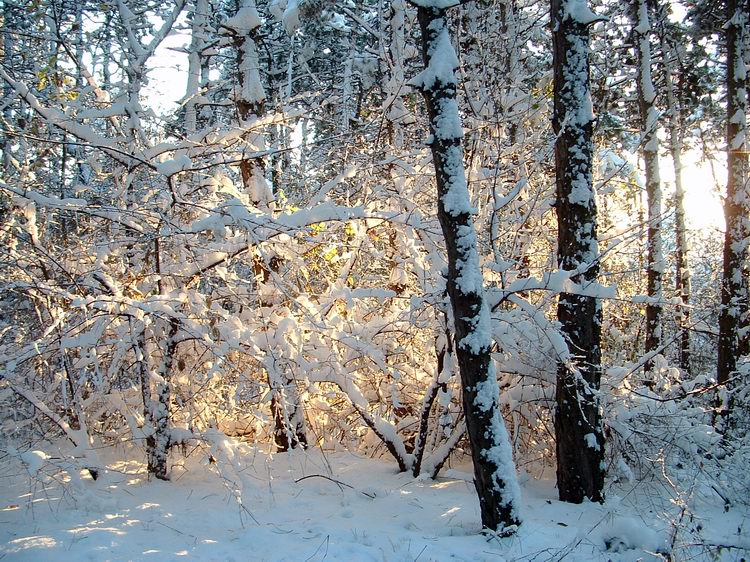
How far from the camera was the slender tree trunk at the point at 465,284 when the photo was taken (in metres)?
4.93

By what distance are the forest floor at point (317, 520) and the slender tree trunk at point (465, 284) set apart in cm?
50

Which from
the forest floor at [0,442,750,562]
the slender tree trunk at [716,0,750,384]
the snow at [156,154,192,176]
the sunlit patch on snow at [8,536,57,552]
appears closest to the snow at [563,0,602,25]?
the snow at [156,154,192,176]

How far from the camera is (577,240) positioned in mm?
5898

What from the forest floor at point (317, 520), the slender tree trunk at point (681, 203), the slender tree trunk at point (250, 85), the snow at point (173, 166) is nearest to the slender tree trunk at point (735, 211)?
the slender tree trunk at point (681, 203)

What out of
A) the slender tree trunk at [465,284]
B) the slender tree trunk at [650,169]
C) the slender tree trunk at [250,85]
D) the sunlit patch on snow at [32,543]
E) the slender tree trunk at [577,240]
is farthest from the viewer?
the slender tree trunk at [650,169]

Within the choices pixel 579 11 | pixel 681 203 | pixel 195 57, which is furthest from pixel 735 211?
pixel 195 57

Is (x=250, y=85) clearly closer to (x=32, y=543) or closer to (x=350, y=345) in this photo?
(x=350, y=345)

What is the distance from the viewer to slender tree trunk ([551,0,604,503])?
5.89 m

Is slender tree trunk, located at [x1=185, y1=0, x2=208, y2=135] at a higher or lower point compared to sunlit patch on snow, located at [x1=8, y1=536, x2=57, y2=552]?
higher

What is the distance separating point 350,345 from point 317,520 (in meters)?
2.09

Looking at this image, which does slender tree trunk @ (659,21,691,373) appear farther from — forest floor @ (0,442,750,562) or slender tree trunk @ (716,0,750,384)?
forest floor @ (0,442,750,562)

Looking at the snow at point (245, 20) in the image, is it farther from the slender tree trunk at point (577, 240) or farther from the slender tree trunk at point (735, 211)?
the slender tree trunk at point (735, 211)

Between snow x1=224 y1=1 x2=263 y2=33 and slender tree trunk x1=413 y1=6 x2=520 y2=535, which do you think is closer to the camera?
slender tree trunk x1=413 y1=6 x2=520 y2=535

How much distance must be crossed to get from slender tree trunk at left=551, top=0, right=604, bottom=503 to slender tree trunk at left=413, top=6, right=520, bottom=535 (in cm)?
132
